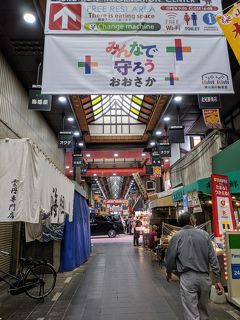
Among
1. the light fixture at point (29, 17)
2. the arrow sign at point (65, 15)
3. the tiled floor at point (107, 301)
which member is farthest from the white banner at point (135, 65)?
the tiled floor at point (107, 301)

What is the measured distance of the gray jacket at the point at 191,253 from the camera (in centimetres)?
370

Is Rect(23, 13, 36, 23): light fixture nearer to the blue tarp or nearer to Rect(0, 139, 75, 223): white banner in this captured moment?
Rect(0, 139, 75, 223): white banner

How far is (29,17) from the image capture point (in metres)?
7.14

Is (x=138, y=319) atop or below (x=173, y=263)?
below

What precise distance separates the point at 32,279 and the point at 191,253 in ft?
14.4

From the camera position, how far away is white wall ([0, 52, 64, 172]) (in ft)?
28.4

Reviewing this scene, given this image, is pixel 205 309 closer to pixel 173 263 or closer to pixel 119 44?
pixel 173 263

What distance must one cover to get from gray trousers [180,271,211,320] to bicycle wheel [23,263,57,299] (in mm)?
4066

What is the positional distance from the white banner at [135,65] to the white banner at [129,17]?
0.15 metres

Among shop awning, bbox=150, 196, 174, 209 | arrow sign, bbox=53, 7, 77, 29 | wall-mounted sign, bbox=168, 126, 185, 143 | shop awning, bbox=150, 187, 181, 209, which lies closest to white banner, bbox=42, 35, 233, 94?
arrow sign, bbox=53, 7, 77, 29

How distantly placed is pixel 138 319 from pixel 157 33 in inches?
197

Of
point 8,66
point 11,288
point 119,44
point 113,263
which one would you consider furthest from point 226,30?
point 113,263

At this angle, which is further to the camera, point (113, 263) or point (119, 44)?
point (113, 263)

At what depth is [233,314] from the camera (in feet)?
18.0
